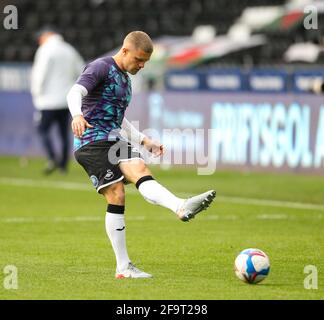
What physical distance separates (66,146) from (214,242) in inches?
363

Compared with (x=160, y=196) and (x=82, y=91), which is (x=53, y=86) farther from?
(x=160, y=196)

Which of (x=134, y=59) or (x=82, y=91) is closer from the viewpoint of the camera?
(x=82, y=91)

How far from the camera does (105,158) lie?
389 inches

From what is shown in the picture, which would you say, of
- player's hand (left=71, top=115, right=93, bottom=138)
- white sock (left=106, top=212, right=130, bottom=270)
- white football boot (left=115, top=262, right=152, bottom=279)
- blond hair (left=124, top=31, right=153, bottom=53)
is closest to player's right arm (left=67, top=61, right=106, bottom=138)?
player's hand (left=71, top=115, right=93, bottom=138)

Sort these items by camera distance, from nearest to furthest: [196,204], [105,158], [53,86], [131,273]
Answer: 1. [196,204]
2. [131,273]
3. [105,158]
4. [53,86]

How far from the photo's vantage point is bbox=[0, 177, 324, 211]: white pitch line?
52.7ft

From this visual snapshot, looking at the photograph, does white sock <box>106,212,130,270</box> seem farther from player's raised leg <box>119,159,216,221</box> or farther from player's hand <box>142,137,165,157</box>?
player's hand <box>142,137,165,157</box>

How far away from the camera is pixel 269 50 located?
29.8 meters

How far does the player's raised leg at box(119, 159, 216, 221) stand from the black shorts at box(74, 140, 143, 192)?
67 millimetres

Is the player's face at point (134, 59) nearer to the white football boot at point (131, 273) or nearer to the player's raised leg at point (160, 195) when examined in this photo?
the player's raised leg at point (160, 195)

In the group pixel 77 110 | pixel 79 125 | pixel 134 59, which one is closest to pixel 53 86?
pixel 134 59

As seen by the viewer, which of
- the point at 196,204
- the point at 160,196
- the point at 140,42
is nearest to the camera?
the point at 196,204

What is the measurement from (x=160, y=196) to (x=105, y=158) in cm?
71
